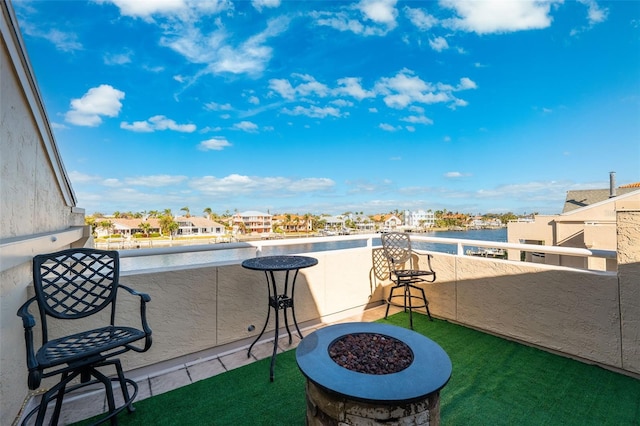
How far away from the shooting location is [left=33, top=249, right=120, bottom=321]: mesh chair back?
190 cm

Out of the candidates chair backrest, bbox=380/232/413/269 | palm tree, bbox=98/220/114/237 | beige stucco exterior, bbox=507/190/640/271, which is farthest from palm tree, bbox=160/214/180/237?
beige stucco exterior, bbox=507/190/640/271

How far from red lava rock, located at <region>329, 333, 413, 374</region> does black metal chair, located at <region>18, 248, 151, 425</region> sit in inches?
49.6

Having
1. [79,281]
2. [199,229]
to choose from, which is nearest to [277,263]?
[79,281]

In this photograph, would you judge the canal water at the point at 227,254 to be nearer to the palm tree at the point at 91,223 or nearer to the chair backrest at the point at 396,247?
the chair backrest at the point at 396,247

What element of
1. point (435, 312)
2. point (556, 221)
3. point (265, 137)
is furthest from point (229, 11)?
point (265, 137)

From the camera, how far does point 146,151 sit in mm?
21656

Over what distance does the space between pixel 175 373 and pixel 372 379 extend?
2.08 m

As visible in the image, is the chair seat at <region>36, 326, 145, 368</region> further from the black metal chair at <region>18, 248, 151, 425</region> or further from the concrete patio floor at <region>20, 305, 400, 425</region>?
the concrete patio floor at <region>20, 305, 400, 425</region>

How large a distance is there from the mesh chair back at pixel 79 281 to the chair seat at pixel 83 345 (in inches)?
9.7

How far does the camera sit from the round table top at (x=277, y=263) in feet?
8.12

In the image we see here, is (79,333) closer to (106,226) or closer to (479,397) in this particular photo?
(479,397)

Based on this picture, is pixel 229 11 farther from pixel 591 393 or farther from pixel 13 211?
pixel 591 393

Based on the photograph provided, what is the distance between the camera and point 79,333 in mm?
1931

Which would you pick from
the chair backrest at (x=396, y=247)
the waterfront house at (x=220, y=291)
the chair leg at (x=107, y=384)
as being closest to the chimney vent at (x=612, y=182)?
the waterfront house at (x=220, y=291)
